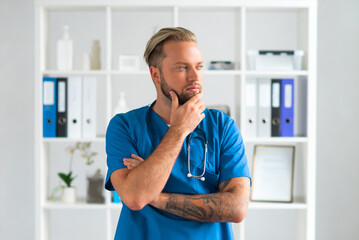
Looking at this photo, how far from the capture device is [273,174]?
2.70 m

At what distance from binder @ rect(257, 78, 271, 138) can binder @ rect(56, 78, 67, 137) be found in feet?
4.00

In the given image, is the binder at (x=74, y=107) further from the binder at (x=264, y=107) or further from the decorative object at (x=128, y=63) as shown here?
the binder at (x=264, y=107)

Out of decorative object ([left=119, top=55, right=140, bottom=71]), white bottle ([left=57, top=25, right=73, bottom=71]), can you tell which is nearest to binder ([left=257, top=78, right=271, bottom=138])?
decorative object ([left=119, top=55, right=140, bottom=71])

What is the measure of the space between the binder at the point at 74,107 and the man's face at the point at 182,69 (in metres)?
1.27

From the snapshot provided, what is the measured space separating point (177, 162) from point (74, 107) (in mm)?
1359

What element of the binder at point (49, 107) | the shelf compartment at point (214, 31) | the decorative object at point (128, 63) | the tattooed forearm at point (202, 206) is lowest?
the tattooed forearm at point (202, 206)

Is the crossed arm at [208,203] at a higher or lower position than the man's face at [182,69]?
lower
